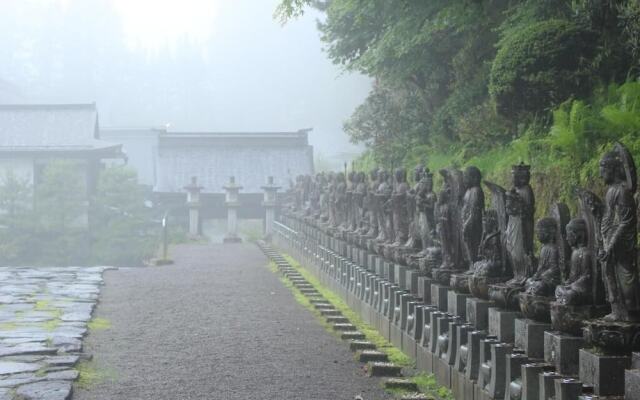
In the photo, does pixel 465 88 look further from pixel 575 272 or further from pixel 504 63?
pixel 575 272

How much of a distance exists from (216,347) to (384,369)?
2503 mm

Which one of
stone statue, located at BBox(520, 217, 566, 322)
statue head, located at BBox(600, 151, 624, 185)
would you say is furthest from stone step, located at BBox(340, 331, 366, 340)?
statue head, located at BBox(600, 151, 624, 185)

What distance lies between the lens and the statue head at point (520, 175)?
26.3 ft

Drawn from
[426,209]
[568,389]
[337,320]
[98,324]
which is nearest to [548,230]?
[568,389]

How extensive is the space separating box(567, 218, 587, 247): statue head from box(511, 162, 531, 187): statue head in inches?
56.0

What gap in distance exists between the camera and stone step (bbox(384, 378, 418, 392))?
906cm

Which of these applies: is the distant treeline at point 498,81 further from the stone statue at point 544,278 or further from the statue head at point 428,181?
the stone statue at point 544,278

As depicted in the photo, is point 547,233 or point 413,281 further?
point 413,281

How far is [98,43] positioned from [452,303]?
67.8 m

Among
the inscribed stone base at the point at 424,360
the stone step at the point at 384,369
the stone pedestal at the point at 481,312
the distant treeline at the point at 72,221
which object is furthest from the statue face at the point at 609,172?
the distant treeline at the point at 72,221

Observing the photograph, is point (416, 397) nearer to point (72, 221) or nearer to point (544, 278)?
point (544, 278)

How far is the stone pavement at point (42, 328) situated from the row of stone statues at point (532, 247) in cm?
384

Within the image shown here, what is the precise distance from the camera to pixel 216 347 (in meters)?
11.5

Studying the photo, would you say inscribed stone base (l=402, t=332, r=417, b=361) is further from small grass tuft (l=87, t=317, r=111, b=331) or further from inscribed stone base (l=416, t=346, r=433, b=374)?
small grass tuft (l=87, t=317, r=111, b=331)
